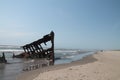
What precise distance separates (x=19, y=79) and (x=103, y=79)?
533 centimetres

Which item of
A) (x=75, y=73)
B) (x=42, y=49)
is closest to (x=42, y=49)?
(x=42, y=49)

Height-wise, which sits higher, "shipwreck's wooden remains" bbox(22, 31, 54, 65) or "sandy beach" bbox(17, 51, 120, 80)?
"shipwreck's wooden remains" bbox(22, 31, 54, 65)

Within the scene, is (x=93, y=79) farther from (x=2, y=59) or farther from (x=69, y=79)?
A: (x=2, y=59)

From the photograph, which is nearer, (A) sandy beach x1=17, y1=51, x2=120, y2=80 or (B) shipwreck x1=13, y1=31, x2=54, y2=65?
(A) sandy beach x1=17, y1=51, x2=120, y2=80

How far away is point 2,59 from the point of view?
73.0ft

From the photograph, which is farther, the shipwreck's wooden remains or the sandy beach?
the shipwreck's wooden remains

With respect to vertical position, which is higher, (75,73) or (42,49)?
(42,49)

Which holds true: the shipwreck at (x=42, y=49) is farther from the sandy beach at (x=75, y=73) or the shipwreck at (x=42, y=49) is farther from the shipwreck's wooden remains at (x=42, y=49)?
the sandy beach at (x=75, y=73)

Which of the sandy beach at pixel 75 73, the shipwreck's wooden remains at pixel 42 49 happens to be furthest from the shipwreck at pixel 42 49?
the sandy beach at pixel 75 73

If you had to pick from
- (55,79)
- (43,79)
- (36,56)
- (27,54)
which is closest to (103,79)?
(55,79)

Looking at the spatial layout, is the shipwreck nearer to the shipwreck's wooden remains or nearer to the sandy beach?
the shipwreck's wooden remains

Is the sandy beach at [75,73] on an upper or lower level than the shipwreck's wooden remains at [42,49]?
lower

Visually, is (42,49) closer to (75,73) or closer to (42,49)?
(42,49)

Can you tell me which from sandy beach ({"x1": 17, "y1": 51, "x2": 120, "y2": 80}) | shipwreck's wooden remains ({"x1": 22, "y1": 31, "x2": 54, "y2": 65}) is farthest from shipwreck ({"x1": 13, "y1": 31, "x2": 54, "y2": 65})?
sandy beach ({"x1": 17, "y1": 51, "x2": 120, "y2": 80})
